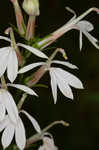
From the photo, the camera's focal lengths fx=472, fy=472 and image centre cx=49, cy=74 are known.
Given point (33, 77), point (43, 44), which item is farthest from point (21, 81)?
point (43, 44)

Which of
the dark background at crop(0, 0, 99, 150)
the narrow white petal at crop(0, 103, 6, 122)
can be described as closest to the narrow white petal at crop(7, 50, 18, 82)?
the narrow white petal at crop(0, 103, 6, 122)

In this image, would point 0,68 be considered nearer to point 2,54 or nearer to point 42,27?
point 2,54

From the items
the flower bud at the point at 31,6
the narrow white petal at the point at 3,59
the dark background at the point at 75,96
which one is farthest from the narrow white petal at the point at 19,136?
the dark background at the point at 75,96

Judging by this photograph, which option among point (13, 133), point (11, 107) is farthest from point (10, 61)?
point (13, 133)

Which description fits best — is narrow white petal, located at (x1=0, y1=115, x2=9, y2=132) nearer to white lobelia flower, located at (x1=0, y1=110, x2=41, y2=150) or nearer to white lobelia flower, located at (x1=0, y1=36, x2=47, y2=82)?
white lobelia flower, located at (x1=0, y1=110, x2=41, y2=150)

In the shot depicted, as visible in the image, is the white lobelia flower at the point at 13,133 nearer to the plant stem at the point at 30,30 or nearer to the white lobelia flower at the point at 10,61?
the white lobelia flower at the point at 10,61

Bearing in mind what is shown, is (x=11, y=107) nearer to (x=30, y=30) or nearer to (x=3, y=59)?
(x=3, y=59)
